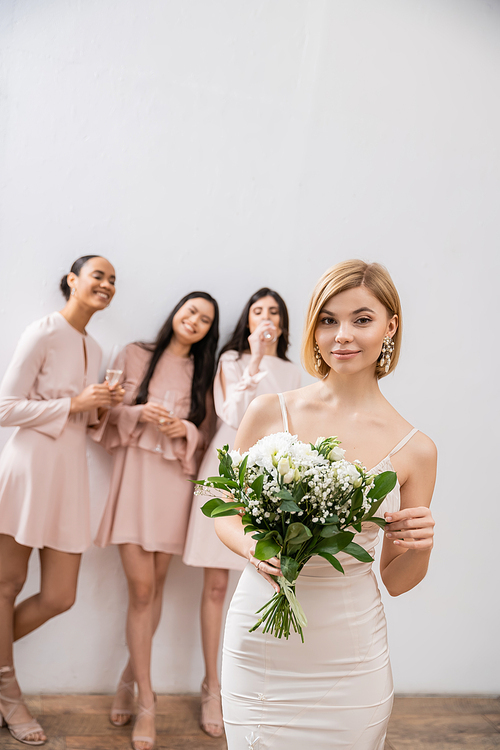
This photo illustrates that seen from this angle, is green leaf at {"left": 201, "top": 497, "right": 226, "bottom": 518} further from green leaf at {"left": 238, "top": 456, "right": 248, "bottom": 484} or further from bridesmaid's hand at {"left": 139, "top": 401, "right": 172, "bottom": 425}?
bridesmaid's hand at {"left": 139, "top": 401, "right": 172, "bottom": 425}

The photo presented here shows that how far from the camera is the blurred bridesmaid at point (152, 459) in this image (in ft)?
9.77

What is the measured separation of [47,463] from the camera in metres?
2.78

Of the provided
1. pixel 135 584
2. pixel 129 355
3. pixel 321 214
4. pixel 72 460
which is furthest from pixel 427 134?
pixel 135 584

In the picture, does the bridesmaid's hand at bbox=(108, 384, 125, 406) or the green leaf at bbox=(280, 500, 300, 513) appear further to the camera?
the bridesmaid's hand at bbox=(108, 384, 125, 406)

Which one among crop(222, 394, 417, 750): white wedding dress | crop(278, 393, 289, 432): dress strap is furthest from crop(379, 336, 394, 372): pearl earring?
crop(222, 394, 417, 750): white wedding dress

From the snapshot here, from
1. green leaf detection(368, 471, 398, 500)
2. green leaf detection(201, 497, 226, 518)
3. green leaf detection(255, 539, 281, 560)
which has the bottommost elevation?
green leaf detection(255, 539, 281, 560)

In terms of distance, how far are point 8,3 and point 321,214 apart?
Result: 1.93 m

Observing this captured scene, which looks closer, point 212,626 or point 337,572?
point 337,572

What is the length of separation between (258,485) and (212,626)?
6.81 ft

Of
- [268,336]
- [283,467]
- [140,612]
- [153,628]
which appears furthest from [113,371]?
[283,467]

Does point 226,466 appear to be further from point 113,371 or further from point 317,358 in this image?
point 113,371

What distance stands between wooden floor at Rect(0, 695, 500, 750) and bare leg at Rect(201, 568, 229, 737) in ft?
0.48

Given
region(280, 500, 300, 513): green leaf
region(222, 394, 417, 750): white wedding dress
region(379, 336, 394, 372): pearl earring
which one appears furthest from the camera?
region(379, 336, 394, 372): pearl earring

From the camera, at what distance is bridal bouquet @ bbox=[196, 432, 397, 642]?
1.33 meters
